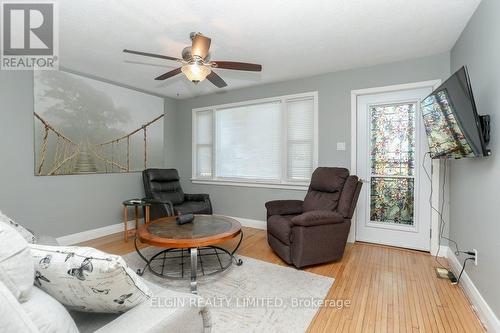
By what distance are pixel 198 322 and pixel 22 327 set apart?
24.7 inches

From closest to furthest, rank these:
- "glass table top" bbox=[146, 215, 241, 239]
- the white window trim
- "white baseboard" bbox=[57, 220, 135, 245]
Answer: "glass table top" bbox=[146, 215, 241, 239] < "white baseboard" bbox=[57, 220, 135, 245] < the white window trim

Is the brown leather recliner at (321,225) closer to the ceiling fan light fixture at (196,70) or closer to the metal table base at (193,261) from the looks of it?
the metal table base at (193,261)

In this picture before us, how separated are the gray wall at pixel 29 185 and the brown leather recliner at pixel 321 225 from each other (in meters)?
2.69

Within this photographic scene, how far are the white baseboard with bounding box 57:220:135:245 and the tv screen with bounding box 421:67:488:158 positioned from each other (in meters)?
4.39

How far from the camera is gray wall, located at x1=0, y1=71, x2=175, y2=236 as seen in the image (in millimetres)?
2881

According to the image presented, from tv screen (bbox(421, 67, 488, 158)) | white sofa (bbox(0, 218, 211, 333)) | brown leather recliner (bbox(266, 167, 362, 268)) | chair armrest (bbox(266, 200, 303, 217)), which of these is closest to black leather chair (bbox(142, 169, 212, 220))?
chair armrest (bbox(266, 200, 303, 217))

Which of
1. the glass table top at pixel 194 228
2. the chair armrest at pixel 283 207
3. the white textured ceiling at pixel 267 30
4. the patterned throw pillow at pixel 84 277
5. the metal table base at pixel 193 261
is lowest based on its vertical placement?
the metal table base at pixel 193 261

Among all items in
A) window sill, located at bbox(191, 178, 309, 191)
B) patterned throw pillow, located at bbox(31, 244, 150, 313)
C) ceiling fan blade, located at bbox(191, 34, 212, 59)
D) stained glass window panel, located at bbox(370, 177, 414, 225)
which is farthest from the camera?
window sill, located at bbox(191, 178, 309, 191)

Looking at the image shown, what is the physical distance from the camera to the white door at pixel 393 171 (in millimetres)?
3084

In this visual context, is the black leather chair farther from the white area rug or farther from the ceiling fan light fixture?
the ceiling fan light fixture

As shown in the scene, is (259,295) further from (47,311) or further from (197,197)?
(197,197)

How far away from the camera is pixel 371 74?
3309 millimetres

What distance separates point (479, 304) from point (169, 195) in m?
3.86

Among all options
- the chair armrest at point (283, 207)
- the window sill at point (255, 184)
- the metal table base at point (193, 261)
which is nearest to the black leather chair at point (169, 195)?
the window sill at point (255, 184)
